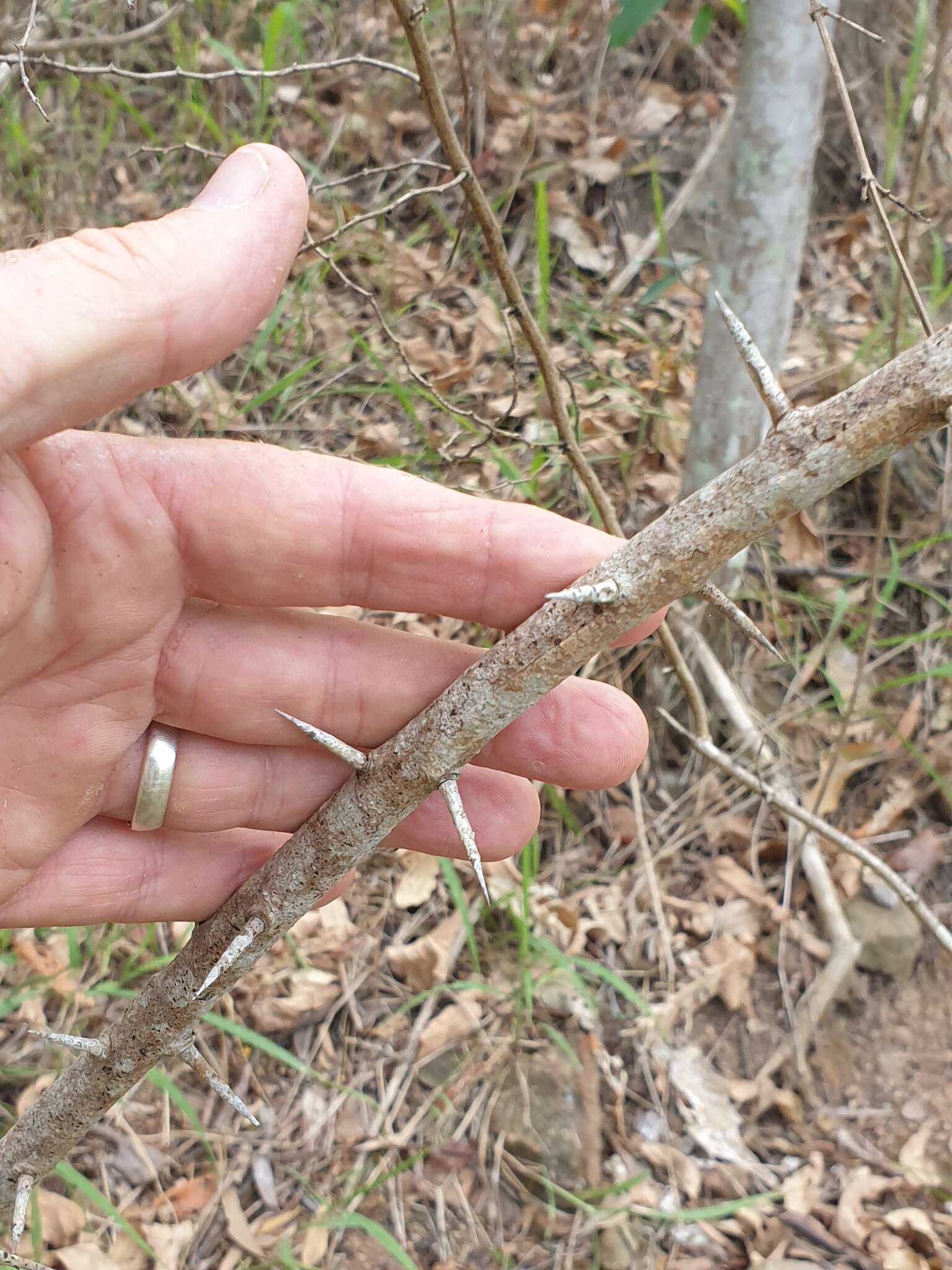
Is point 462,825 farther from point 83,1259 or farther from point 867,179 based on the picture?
point 83,1259

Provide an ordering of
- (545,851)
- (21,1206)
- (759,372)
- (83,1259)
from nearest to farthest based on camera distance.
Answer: (759,372) < (21,1206) < (83,1259) < (545,851)

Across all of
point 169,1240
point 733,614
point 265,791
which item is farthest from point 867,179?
point 169,1240

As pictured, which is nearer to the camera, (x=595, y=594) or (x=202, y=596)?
(x=595, y=594)

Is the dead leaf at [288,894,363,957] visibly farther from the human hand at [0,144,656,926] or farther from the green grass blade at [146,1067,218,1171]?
the human hand at [0,144,656,926]

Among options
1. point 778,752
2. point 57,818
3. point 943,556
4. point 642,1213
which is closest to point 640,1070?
point 642,1213

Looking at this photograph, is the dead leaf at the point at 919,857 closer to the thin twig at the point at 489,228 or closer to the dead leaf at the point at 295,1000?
the thin twig at the point at 489,228

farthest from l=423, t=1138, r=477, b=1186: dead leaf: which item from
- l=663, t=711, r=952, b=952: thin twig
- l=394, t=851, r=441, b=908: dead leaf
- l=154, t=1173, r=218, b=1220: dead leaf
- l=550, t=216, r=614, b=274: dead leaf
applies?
l=550, t=216, r=614, b=274: dead leaf

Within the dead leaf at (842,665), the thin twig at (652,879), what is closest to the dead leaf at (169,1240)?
the thin twig at (652,879)
